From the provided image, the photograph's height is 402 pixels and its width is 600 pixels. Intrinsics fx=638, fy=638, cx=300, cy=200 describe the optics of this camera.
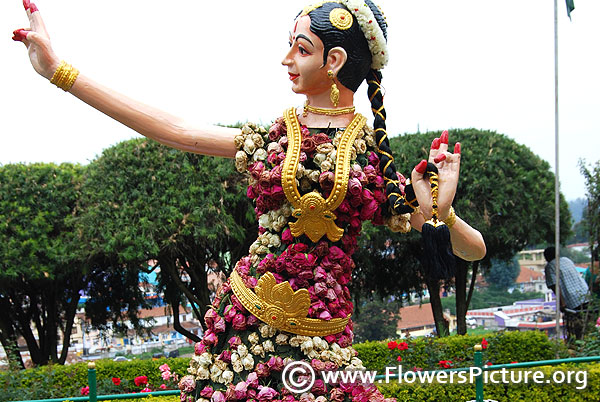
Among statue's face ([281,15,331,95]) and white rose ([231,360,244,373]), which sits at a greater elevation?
statue's face ([281,15,331,95])

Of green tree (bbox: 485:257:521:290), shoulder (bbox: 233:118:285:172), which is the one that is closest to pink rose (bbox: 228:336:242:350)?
shoulder (bbox: 233:118:285:172)

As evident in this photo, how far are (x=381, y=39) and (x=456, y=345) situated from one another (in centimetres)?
699

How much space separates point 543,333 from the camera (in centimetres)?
966

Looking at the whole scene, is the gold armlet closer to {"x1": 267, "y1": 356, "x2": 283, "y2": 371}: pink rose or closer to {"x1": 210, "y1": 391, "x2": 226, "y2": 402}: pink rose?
{"x1": 267, "y1": 356, "x2": 283, "y2": 371}: pink rose

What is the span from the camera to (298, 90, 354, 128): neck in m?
3.07

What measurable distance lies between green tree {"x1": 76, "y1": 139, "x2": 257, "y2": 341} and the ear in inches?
290

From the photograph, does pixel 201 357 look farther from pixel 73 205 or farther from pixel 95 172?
pixel 73 205

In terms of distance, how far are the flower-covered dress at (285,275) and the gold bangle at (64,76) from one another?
0.81 m

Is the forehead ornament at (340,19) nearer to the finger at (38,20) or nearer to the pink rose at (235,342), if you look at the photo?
the finger at (38,20)

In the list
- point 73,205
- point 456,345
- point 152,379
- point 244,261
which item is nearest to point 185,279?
point 73,205

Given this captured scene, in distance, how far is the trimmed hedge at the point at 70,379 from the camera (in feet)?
22.7

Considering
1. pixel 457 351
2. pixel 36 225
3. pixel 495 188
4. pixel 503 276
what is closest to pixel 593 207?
pixel 495 188

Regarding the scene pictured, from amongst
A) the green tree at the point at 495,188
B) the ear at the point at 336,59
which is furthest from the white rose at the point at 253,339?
the green tree at the point at 495,188

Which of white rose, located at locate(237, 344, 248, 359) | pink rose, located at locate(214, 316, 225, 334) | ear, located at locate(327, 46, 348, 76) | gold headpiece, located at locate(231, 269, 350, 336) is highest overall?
ear, located at locate(327, 46, 348, 76)
